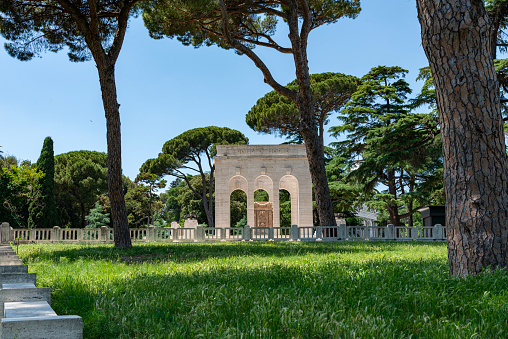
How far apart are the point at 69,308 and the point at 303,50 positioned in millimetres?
14849

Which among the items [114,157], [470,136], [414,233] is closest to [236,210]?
[414,233]

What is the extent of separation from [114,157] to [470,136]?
33.0 feet

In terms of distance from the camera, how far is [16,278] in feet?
14.4

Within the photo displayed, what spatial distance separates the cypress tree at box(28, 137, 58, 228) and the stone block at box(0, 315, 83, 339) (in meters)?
28.6

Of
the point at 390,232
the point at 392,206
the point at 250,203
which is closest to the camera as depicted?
the point at 390,232

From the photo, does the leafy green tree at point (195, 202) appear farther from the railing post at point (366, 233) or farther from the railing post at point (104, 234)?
the railing post at point (366, 233)

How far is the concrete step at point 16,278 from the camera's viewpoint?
436cm

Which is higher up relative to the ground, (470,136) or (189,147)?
(189,147)

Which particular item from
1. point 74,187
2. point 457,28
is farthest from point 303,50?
point 74,187

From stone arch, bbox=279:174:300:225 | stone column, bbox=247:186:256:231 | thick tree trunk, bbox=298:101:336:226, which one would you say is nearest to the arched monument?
stone column, bbox=247:186:256:231

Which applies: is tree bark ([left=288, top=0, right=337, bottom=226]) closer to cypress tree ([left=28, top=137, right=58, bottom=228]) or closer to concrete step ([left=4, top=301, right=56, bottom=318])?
concrete step ([left=4, top=301, right=56, bottom=318])

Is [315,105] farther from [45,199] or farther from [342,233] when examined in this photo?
[45,199]

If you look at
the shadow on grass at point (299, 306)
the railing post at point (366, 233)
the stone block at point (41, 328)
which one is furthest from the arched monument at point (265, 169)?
the stone block at point (41, 328)

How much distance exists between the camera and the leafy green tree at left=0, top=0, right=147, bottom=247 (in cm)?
1248
